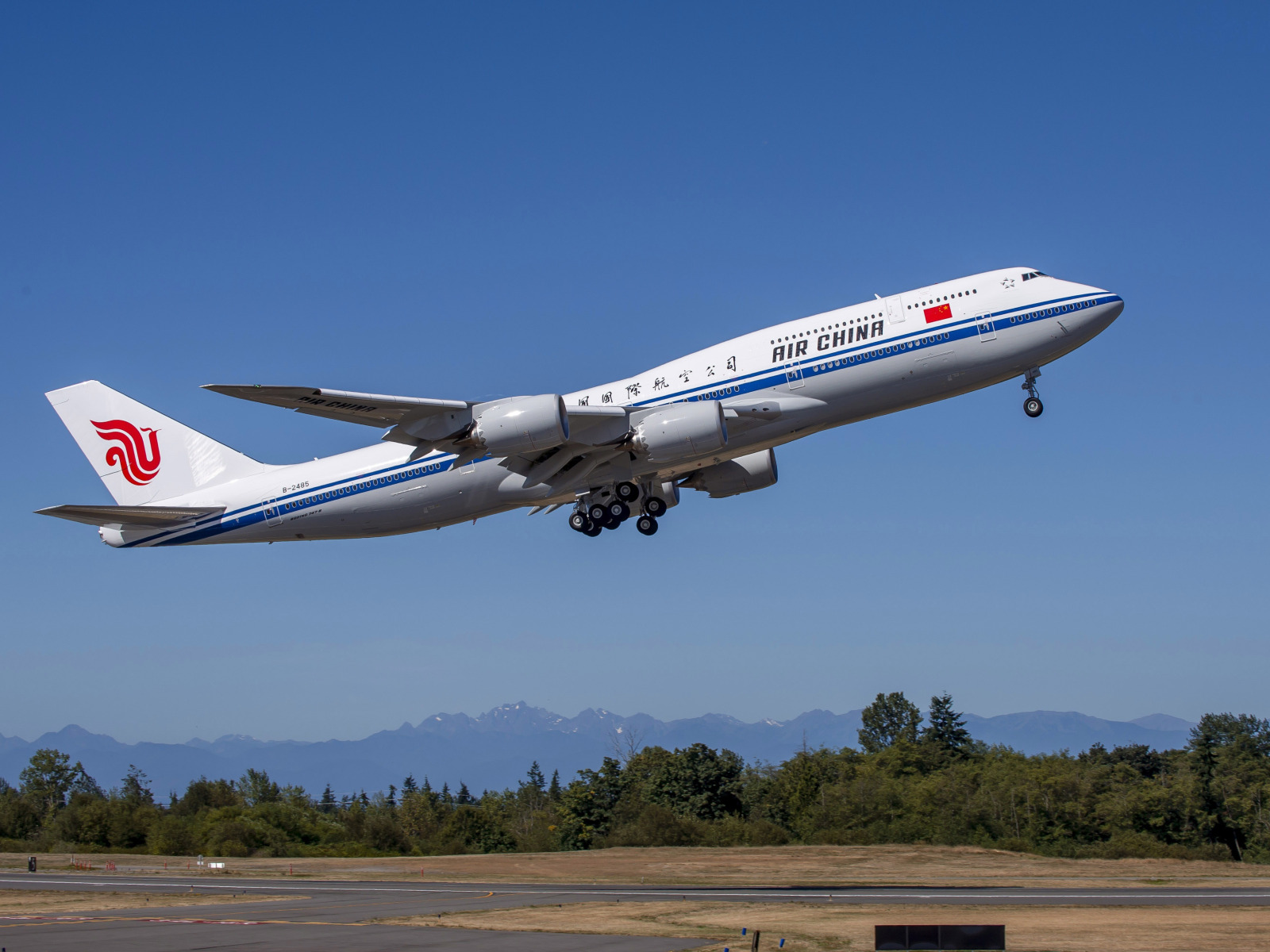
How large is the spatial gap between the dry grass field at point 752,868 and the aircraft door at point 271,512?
645 inches

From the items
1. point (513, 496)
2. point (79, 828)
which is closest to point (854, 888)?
point (513, 496)

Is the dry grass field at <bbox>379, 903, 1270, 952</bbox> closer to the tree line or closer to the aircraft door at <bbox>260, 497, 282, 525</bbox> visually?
the aircraft door at <bbox>260, 497, 282, 525</bbox>

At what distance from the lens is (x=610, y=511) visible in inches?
1543

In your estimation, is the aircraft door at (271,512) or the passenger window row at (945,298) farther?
the aircraft door at (271,512)

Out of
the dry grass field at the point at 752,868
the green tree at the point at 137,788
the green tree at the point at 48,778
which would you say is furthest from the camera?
the green tree at the point at 48,778

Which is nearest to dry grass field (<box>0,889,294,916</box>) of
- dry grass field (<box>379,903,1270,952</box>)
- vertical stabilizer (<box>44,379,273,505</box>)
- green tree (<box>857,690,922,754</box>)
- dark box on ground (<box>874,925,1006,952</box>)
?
dry grass field (<box>379,903,1270,952</box>)

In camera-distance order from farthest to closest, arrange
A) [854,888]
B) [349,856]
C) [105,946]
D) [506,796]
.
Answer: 1. [506,796]
2. [349,856]
3. [854,888]
4. [105,946]

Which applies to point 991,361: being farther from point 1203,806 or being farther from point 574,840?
point 574,840

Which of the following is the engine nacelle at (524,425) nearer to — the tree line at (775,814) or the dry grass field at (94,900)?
the dry grass field at (94,900)

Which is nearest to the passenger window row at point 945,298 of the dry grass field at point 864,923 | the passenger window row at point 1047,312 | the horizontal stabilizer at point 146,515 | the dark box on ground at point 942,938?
the passenger window row at point 1047,312

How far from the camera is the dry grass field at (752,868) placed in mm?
41281

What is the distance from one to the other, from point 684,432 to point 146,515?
19828mm

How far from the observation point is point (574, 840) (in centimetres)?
7600

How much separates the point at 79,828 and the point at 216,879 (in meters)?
28.9
